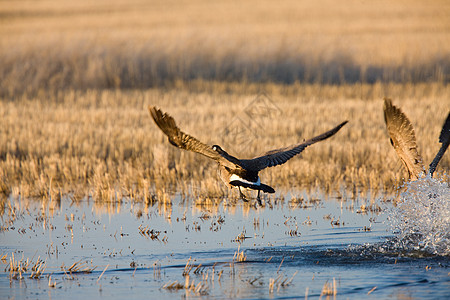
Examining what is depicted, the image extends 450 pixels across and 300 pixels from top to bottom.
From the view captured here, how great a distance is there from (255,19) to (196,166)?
29.2 meters

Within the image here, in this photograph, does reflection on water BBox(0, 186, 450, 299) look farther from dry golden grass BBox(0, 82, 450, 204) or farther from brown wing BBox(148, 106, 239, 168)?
brown wing BBox(148, 106, 239, 168)

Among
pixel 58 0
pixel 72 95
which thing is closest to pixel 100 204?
pixel 72 95

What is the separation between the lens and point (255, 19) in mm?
39844

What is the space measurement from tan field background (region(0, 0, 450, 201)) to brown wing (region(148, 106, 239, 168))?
8.97 ft

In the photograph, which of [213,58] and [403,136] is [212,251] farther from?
[213,58]

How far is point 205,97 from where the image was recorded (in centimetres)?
2025

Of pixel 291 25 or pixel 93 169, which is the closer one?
pixel 93 169

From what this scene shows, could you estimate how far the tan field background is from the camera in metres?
10.9

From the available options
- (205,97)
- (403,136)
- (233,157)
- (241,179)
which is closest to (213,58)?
(205,97)

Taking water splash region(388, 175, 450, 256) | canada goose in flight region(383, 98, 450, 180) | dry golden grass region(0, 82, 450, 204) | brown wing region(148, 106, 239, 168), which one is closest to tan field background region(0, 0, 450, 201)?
dry golden grass region(0, 82, 450, 204)

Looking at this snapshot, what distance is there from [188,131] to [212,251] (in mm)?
7623

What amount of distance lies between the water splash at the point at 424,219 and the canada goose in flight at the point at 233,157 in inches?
52.1

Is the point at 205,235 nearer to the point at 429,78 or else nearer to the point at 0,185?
the point at 0,185

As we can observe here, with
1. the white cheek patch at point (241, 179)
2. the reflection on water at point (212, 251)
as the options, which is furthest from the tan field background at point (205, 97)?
the white cheek patch at point (241, 179)
